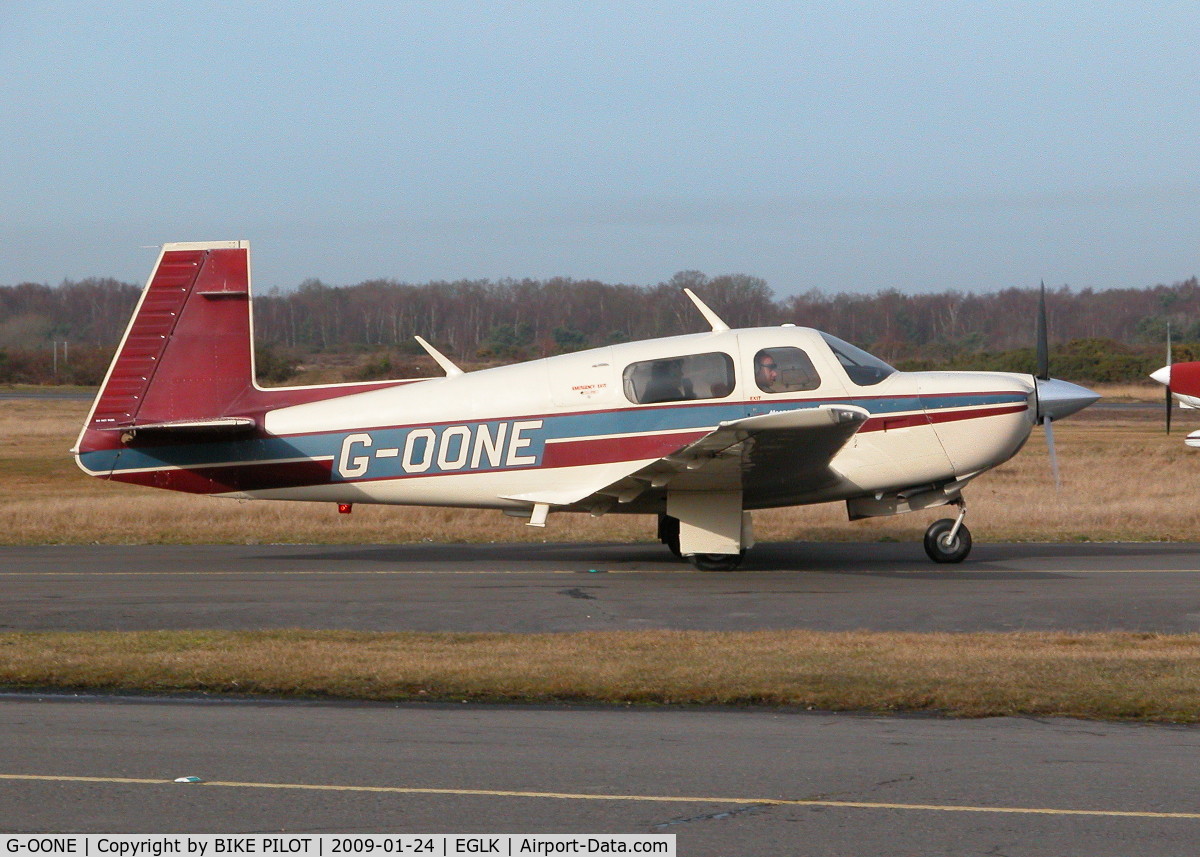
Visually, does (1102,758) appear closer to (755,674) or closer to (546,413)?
(755,674)

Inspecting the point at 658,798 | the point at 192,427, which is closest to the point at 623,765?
the point at 658,798

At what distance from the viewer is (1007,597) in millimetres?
12289

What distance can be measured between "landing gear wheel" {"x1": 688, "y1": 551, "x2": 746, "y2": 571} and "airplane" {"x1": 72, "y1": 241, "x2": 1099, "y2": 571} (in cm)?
5

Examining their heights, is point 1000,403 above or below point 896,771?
above

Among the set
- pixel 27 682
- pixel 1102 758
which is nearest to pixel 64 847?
pixel 27 682

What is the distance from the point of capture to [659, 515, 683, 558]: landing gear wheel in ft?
52.0

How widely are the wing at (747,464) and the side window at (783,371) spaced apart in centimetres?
35

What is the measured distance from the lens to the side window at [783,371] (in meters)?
14.1

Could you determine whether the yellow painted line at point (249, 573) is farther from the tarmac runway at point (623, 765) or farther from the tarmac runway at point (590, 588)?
the tarmac runway at point (623, 765)

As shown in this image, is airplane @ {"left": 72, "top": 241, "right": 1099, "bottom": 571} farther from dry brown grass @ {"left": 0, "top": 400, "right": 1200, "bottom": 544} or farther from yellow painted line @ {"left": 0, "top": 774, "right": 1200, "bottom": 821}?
yellow painted line @ {"left": 0, "top": 774, "right": 1200, "bottom": 821}

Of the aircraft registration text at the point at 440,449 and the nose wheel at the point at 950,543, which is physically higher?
the aircraft registration text at the point at 440,449

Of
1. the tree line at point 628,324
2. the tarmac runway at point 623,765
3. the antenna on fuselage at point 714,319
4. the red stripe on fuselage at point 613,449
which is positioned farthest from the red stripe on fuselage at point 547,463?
the tree line at point 628,324

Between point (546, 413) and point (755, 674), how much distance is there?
6.42 m

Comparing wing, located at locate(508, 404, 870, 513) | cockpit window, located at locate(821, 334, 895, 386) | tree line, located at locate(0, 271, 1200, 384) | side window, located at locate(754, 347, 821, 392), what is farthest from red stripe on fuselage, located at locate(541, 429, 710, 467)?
tree line, located at locate(0, 271, 1200, 384)
